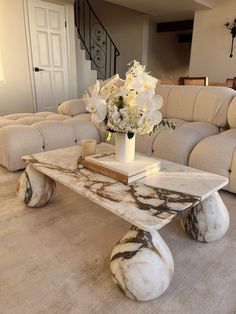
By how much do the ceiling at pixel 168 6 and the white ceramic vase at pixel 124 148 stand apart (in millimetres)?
4407

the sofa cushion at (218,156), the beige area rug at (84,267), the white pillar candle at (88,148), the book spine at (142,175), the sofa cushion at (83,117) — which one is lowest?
the beige area rug at (84,267)

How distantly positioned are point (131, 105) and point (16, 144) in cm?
154

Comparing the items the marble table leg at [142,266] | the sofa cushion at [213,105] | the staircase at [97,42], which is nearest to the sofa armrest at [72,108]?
the sofa cushion at [213,105]

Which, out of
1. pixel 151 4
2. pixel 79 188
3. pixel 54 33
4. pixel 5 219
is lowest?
pixel 5 219

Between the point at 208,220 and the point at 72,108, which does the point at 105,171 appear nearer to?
the point at 208,220

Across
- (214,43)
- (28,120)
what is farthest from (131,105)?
(214,43)

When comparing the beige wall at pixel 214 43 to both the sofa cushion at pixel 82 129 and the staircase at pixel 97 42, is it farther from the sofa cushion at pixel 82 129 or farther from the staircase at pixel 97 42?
the sofa cushion at pixel 82 129

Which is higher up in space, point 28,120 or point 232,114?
point 232,114

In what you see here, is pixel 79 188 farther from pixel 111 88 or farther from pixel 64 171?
pixel 111 88

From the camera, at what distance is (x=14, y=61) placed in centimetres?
458

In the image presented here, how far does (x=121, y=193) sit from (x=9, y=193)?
49.9 inches

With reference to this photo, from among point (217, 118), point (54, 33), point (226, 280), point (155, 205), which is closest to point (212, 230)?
point (226, 280)

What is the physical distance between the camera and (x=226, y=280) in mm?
1229

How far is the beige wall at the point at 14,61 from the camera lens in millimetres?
4383
